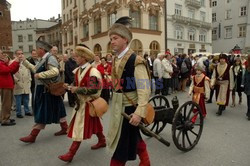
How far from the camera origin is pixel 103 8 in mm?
23406

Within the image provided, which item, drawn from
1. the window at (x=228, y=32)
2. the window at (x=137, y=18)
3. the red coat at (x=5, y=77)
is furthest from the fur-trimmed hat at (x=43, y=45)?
the window at (x=228, y=32)

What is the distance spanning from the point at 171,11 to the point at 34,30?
146 feet

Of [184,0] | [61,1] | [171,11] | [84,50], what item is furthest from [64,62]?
[61,1]

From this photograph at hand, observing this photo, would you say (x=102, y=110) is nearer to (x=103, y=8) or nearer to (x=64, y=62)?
(x=64, y=62)

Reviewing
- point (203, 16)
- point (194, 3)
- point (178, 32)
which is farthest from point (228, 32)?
point (178, 32)

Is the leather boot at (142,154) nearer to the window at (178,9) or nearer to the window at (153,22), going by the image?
the window at (153,22)

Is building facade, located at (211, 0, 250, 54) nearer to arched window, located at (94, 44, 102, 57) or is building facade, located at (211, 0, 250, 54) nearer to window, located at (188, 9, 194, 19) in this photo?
window, located at (188, 9, 194, 19)

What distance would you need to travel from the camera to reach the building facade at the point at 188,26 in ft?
83.4

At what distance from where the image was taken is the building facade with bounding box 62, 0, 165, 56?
21.7 metres

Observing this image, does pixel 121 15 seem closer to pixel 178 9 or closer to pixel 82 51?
pixel 178 9

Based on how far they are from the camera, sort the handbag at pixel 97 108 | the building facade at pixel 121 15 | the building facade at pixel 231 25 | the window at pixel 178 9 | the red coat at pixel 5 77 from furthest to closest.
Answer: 1. the building facade at pixel 231 25
2. the window at pixel 178 9
3. the building facade at pixel 121 15
4. the red coat at pixel 5 77
5. the handbag at pixel 97 108

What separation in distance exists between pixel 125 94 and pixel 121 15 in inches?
778

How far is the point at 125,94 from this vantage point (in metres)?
2.50

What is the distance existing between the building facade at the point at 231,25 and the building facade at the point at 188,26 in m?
7.30
